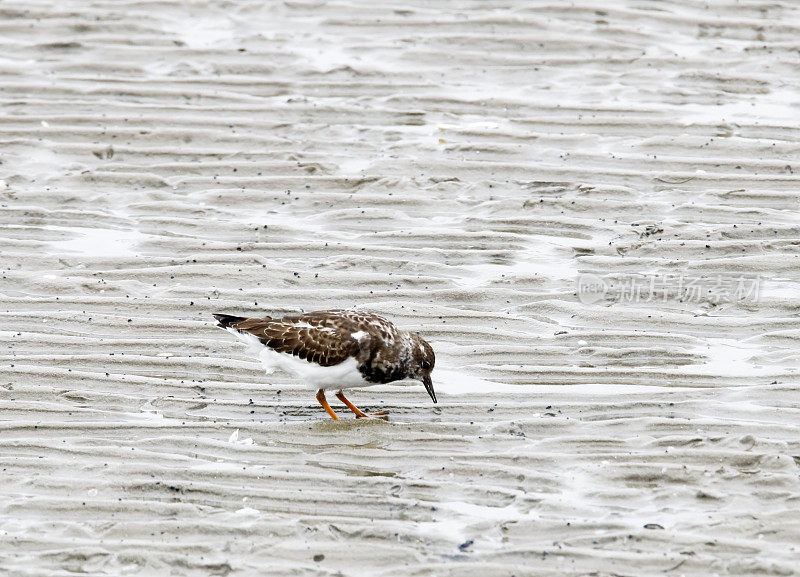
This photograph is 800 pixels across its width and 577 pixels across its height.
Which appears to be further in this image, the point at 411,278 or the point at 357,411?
the point at 411,278

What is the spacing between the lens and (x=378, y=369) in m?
6.83

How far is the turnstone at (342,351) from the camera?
22.2 ft

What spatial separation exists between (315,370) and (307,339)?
0.63 feet

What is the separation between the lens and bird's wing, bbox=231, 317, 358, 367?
6812mm

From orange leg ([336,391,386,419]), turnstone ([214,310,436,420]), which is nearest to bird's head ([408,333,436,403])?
turnstone ([214,310,436,420])

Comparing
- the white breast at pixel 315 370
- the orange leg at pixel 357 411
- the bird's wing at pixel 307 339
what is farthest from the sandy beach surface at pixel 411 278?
the bird's wing at pixel 307 339

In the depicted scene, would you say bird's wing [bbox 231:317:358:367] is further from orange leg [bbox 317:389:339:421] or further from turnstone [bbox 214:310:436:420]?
orange leg [bbox 317:389:339:421]

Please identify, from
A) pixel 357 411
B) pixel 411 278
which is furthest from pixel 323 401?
pixel 411 278

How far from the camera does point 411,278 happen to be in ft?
26.8

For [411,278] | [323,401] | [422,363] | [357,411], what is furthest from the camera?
[411,278]

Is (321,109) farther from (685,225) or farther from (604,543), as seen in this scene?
(604,543)

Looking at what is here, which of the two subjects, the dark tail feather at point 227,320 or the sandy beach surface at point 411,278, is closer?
the sandy beach surface at point 411,278

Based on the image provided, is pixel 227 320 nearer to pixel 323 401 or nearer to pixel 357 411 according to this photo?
pixel 323 401

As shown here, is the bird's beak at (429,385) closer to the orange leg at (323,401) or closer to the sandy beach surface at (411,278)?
the sandy beach surface at (411,278)
